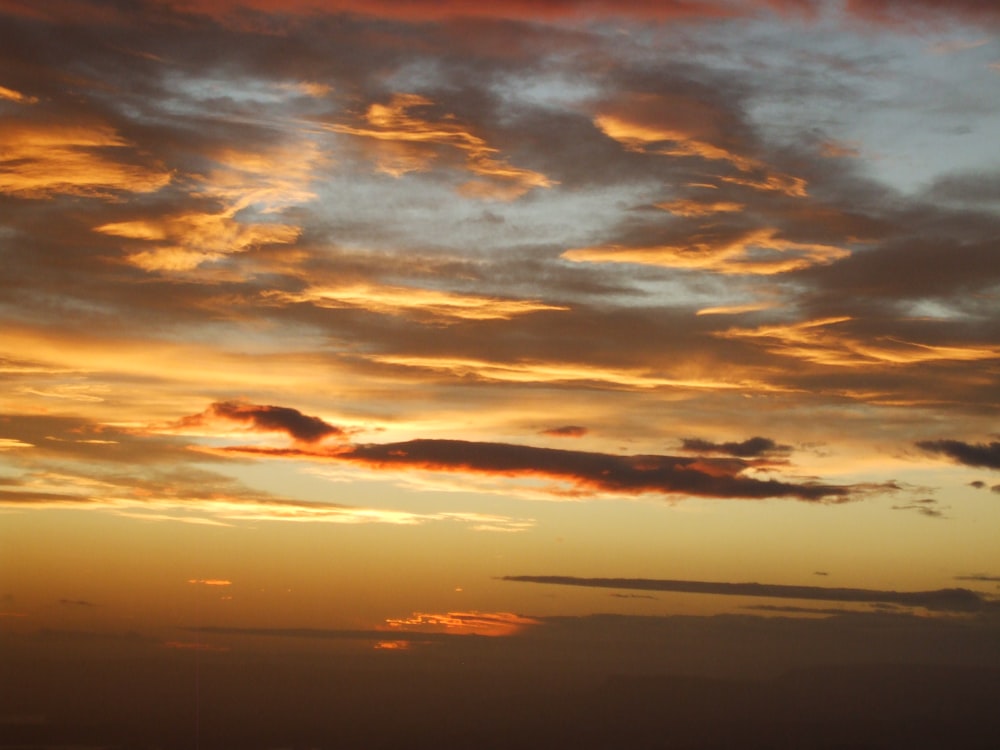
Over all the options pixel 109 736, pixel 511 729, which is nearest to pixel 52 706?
pixel 109 736

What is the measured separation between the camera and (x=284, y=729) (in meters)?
173

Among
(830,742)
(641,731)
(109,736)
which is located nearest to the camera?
(109,736)

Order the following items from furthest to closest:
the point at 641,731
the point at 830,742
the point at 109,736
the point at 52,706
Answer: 1. the point at 641,731
2. the point at 830,742
3. the point at 52,706
4. the point at 109,736

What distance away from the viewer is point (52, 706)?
160000 mm

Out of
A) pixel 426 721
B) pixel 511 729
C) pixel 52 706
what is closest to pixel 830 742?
pixel 511 729

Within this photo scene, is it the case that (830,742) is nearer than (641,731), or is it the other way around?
(830,742)

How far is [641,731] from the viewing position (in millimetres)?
182500

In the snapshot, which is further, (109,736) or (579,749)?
(579,749)

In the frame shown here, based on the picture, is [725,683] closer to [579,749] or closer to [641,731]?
[641,731]

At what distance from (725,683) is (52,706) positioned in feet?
386

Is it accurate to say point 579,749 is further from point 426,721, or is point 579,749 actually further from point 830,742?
point 830,742

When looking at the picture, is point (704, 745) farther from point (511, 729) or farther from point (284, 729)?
point (284, 729)

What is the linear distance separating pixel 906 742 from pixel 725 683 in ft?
108

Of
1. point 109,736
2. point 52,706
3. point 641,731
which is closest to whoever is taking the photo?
point 109,736
